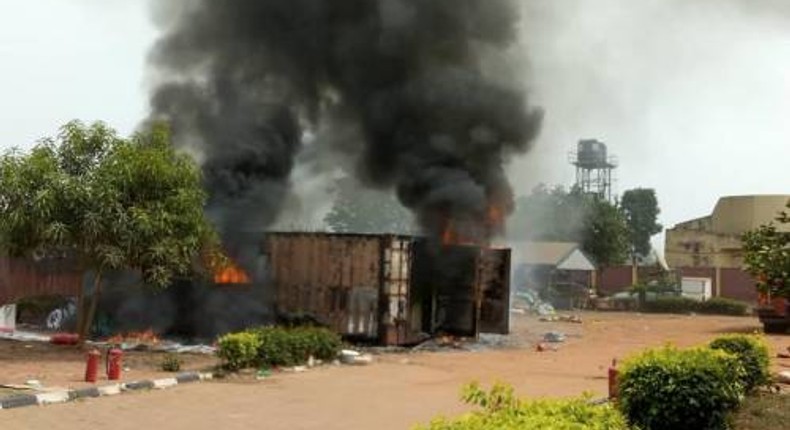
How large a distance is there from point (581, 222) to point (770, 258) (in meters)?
52.7

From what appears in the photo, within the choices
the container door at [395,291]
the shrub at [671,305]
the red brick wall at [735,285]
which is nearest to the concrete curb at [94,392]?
the container door at [395,291]

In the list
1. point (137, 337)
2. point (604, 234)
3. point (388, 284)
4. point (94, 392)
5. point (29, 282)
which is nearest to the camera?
point (94, 392)

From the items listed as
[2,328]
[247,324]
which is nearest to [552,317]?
[247,324]

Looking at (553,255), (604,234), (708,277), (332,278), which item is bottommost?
(332,278)

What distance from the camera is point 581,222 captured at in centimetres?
5759

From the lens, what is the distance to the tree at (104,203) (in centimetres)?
1423

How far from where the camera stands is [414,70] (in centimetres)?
2355

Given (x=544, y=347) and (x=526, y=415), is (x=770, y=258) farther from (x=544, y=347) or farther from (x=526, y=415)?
(x=544, y=347)

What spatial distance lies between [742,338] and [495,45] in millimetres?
15072

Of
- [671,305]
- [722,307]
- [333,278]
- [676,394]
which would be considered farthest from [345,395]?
[671,305]

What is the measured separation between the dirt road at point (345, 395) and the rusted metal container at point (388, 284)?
5.11 ft

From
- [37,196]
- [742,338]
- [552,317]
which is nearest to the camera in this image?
[742,338]

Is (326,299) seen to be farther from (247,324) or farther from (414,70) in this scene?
(414,70)

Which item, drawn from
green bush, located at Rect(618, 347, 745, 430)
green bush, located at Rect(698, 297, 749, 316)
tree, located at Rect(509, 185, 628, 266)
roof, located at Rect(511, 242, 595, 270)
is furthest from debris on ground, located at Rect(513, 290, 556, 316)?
green bush, located at Rect(618, 347, 745, 430)
